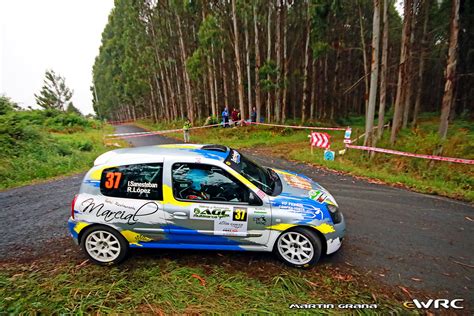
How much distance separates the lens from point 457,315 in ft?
8.60

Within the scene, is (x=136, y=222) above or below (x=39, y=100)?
below

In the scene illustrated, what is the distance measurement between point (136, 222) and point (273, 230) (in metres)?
1.94

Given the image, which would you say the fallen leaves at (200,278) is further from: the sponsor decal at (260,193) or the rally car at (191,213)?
the sponsor decal at (260,193)

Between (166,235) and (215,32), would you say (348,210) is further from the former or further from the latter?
(215,32)

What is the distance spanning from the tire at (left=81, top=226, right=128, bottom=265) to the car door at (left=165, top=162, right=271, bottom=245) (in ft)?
2.65

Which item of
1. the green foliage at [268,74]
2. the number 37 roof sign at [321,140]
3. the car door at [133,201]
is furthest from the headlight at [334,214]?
the green foliage at [268,74]

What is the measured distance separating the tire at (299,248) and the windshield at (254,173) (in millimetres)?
664

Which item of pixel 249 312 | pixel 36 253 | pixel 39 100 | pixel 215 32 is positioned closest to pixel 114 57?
pixel 39 100

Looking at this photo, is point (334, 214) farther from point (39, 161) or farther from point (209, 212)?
point (39, 161)

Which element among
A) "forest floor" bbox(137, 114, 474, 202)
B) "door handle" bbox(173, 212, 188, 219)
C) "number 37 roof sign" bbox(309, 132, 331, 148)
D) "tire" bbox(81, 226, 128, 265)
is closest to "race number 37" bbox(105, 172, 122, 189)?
"tire" bbox(81, 226, 128, 265)

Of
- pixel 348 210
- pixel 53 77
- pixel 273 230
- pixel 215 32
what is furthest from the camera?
pixel 53 77

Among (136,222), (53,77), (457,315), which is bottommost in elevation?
(457,315)

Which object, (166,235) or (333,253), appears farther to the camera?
(333,253)

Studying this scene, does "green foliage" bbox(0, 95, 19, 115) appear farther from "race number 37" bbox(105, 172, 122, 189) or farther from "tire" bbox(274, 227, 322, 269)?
"tire" bbox(274, 227, 322, 269)
